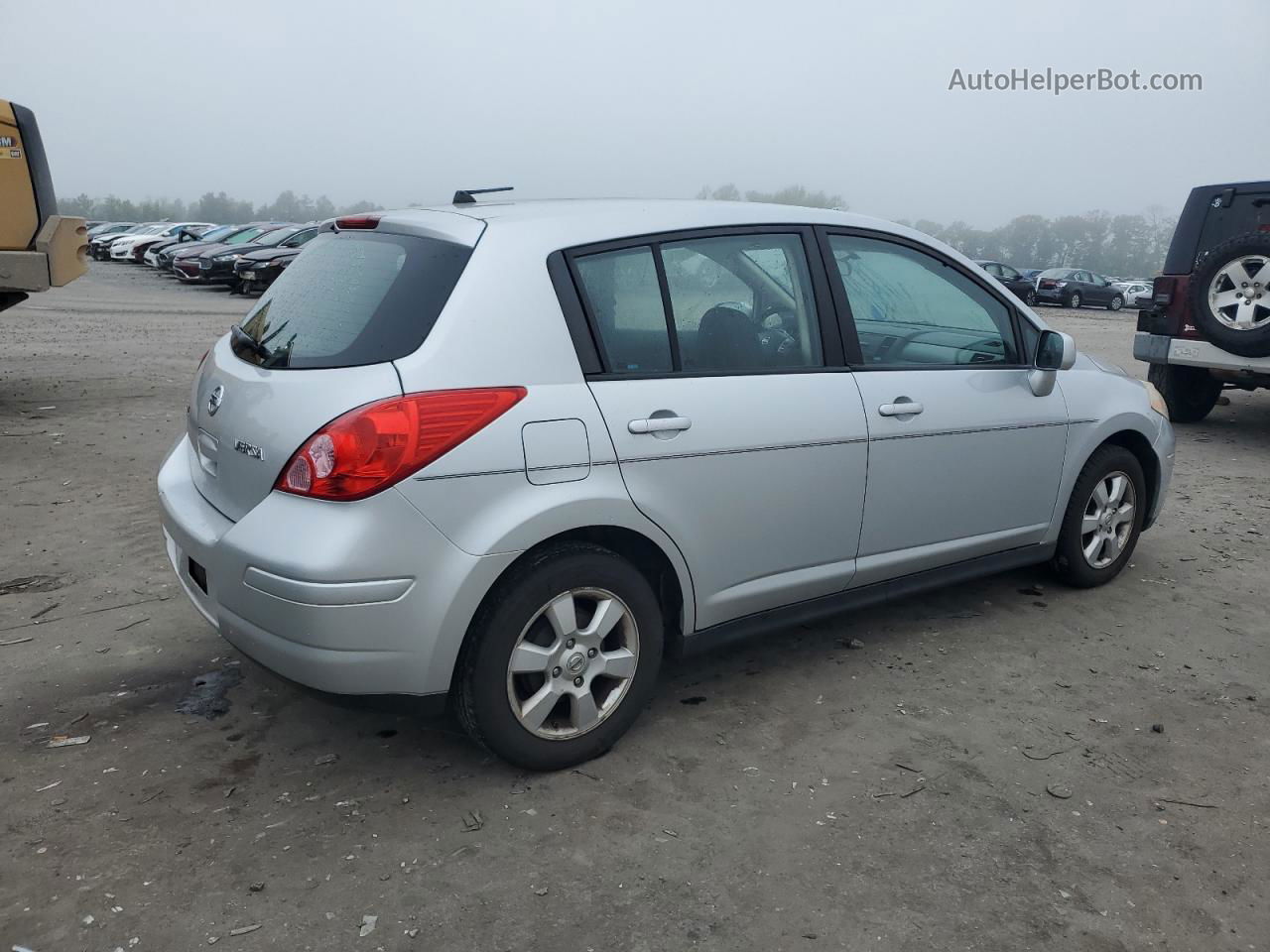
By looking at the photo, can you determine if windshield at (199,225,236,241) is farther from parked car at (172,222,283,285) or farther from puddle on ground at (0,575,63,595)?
puddle on ground at (0,575,63,595)

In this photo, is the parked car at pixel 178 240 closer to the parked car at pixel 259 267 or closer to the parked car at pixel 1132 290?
the parked car at pixel 259 267

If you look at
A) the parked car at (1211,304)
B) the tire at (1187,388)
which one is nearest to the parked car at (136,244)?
the tire at (1187,388)

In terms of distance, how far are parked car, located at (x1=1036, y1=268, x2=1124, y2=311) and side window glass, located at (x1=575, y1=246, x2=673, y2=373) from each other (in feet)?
119

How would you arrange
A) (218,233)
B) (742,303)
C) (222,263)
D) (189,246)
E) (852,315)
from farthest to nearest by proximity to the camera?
(218,233)
(189,246)
(222,263)
(852,315)
(742,303)

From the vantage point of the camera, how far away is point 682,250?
350 cm

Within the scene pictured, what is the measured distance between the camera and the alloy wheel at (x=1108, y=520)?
15.8ft

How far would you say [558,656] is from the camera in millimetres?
3121

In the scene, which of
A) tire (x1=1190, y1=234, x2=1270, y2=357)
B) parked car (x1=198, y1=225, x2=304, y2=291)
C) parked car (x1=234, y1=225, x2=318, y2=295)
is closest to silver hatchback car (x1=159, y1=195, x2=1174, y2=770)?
tire (x1=1190, y1=234, x2=1270, y2=357)

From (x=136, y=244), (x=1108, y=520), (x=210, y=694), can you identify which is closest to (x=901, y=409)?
(x=1108, y=520)

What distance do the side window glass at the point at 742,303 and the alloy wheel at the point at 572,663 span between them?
85 cm

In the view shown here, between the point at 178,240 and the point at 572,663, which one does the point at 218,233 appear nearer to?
the point at 178,240

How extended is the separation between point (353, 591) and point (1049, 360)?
9.80 ft

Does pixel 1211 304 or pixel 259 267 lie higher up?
pixel 1211 304

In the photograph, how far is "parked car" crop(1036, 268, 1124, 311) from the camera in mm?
36375
